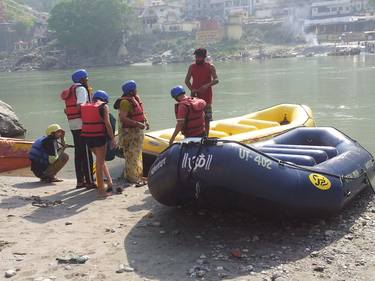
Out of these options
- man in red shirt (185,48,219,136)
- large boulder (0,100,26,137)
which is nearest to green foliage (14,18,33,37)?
large boulder (0,100,26,137)

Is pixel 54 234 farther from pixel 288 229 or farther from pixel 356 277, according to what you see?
pixel 356 277

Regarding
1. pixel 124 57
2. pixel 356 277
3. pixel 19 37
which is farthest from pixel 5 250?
pixel 19 37

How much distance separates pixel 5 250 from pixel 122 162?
4.90 metres

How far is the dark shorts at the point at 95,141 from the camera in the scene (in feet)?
19.4

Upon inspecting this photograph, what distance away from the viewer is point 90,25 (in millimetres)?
80812


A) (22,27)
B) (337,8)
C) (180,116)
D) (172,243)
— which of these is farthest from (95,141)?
(22,27)

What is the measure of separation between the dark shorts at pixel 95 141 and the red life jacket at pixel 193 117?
3.10 feet

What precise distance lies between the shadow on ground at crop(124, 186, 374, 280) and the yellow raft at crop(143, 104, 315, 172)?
209cm

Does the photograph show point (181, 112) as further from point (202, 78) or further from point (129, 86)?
point (202, 78)

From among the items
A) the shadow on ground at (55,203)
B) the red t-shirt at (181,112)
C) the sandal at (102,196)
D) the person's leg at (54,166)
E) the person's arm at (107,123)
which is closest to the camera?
the shadow on ground at (55,203)

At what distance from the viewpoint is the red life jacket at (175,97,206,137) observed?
593cm

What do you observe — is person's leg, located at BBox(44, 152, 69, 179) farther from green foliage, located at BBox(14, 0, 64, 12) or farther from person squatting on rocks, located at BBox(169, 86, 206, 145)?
green foliage, located at BBox(14, 0, 64, 12)

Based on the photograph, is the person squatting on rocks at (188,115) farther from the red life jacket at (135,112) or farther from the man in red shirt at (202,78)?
the man in red shirt at (202,78)

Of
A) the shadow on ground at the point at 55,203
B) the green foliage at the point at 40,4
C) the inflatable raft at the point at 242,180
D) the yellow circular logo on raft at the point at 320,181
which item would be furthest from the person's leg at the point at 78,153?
the green foliage at the point at 40,4
